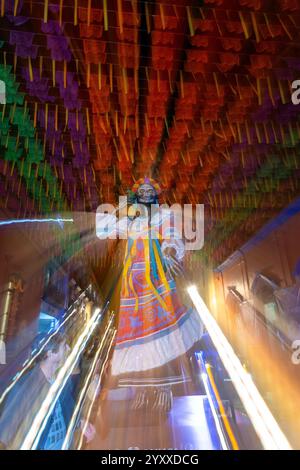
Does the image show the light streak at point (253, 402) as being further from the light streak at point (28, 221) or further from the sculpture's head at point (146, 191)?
the light streak at point (28, 221)

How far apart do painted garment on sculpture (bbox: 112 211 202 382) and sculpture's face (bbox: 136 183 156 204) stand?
707mm

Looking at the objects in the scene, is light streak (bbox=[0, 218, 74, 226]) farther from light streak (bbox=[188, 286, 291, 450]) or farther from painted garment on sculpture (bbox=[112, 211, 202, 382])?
light streak (bbox=[188, 286, 291, 450])

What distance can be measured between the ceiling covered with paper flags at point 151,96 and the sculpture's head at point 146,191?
188mm

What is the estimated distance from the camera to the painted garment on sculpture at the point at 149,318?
3539 millimetres

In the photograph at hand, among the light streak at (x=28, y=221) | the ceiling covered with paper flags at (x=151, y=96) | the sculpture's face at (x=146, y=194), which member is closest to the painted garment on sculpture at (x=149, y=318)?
the sculpture's face at (x=146, y=194)

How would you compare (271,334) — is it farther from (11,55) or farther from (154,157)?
(11,55)

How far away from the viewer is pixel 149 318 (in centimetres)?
379

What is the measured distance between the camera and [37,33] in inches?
85.0

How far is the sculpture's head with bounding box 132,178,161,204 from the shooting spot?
4.60m

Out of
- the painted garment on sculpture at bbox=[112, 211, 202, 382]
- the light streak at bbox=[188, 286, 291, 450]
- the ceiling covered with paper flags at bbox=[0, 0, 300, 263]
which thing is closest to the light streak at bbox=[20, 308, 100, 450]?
the painted garment on sculpture at bbox=[112, 211, 202, 382]

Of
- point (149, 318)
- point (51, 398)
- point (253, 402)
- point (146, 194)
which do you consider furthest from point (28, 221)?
point (253, 402)

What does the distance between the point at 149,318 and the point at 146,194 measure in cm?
203

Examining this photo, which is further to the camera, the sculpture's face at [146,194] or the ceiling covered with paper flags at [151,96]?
the sculpture's face at [146,194]
